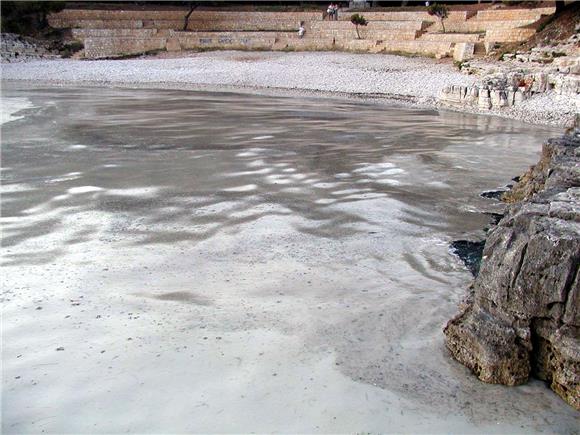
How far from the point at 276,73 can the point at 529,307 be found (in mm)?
26599

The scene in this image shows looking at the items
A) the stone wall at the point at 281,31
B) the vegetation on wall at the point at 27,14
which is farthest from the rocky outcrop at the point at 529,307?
the vegetation on wall at the point at 27,14

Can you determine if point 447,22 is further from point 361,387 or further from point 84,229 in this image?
point 361,387

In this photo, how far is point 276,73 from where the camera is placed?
29.4 m

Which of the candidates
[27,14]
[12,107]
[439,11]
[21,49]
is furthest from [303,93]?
[27,14]

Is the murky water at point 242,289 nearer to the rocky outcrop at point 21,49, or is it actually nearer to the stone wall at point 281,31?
the stone wall at point 281,31

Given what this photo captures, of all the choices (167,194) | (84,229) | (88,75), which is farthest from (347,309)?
(88,75)

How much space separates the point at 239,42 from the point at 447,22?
1252cm

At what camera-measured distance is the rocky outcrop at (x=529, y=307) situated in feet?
12.3

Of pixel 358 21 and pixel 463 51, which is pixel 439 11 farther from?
pixel 463 51

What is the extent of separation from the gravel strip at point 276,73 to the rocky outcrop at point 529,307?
58.9 ft

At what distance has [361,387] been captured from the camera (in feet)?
13.3

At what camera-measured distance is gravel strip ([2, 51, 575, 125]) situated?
A: 82.0 ft

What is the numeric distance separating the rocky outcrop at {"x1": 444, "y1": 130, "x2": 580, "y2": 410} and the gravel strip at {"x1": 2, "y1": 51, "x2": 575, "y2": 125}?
707 inches

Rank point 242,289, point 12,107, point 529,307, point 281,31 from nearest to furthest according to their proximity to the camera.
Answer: point 529,307
point 242,289
point 12,107
point 281,31
